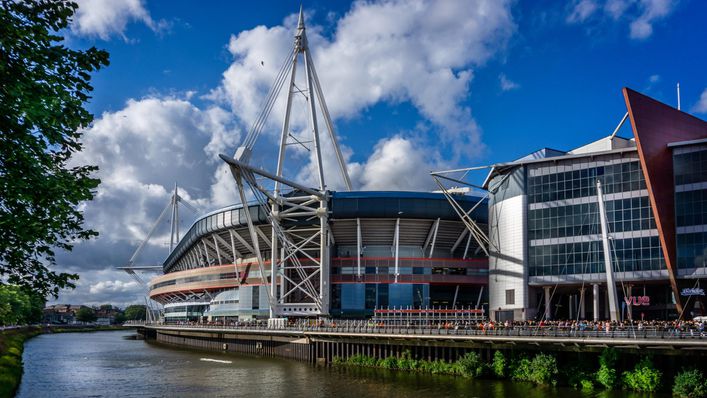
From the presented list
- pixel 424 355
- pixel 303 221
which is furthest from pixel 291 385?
pixel 303 221

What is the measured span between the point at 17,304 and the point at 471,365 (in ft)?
365

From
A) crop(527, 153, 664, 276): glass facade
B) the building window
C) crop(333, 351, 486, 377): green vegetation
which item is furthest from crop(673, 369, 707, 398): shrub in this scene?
the building window

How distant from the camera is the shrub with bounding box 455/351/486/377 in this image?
50.9m

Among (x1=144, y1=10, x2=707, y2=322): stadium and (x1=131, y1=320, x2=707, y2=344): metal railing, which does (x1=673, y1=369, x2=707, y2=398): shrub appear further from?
(x1=144, y1=10, x2=707, y2=322): stadium

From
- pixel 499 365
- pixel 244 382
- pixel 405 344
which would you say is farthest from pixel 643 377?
pixel 244 382

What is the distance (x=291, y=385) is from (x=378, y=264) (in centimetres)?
5008

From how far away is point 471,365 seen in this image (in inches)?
2023

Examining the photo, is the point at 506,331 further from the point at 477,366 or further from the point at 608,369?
the point at 608,369

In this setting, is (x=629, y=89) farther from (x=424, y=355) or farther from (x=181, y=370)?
(x=181, y=370)

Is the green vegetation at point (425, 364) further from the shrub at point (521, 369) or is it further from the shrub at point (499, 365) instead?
the shrub at point (521, 369)

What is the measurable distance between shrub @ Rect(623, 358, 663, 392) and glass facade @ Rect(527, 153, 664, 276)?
2587cm

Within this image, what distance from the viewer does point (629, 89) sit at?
63.3 metres

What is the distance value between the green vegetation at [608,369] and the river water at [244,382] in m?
1.26

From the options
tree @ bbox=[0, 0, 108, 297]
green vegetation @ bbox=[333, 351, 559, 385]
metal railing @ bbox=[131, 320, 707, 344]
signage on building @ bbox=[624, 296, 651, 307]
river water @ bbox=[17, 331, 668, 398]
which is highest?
tree @ bbox=[0, 0, 108, 297]
